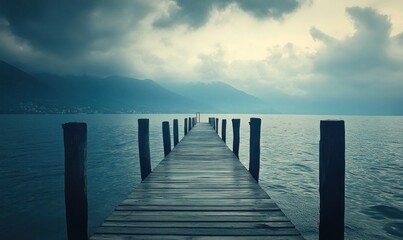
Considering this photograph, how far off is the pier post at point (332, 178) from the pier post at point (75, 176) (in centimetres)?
349

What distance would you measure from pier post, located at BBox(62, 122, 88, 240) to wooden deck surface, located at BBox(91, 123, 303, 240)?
0.57 meters

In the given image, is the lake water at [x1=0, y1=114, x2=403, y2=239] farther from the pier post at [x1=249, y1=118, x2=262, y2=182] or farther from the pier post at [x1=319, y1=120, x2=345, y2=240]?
the pier post at [x1=319, y1=120, x2=345, y2=240]

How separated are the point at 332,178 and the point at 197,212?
2.15 m

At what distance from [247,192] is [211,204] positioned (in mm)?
1098

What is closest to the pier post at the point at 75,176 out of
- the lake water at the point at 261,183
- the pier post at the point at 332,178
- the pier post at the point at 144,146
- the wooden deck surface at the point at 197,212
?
the wooden deck surface at the point at 197,212

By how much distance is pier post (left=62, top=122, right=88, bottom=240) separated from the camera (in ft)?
13.4

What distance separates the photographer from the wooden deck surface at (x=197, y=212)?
11.5 feet

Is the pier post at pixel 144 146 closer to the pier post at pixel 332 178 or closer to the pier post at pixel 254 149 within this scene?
the pier post at pixel 254 149

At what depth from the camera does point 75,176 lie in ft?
13.4

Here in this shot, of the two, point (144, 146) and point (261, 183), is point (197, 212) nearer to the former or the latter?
point (144, 146)

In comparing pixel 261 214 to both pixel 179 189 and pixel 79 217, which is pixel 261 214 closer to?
pixel 179 189

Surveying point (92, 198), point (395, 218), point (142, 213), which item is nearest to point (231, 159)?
point (142, 213)

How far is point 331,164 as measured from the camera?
3248 mm

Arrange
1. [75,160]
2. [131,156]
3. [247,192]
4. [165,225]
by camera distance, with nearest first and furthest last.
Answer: [165,225]
[75,160]
[247,192]
[131,156]
